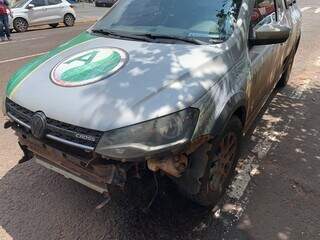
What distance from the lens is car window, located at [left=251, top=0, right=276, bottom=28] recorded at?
3963 mm

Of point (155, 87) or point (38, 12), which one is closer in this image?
point (155, 87)

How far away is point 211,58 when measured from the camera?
322cm

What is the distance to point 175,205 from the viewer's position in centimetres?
345

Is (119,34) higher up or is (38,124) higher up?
(119,34)

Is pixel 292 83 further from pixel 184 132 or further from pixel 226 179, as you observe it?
pixel 184 132

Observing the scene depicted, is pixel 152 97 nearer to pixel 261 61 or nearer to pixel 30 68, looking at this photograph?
pixel 30 68

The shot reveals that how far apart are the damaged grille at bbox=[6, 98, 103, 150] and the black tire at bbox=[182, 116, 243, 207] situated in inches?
30.6

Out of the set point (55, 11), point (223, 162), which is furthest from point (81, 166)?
point (55, 11)

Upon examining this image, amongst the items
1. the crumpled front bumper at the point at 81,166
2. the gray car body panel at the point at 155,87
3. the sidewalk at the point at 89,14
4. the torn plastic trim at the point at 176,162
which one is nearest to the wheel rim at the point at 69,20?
the sidewalk at the point at 89,14

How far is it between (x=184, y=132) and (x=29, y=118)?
1172 mm

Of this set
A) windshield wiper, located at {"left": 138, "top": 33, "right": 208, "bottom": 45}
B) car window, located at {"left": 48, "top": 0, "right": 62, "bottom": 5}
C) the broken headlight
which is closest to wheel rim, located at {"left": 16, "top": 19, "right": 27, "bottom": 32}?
car window, located at {"left": 48, "top": 0, "right": 62, "bottom": 5}

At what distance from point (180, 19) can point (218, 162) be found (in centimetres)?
140

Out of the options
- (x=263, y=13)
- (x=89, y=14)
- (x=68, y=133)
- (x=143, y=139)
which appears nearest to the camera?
(x=143, y=139)

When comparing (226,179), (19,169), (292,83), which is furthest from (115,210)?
(292,83)
